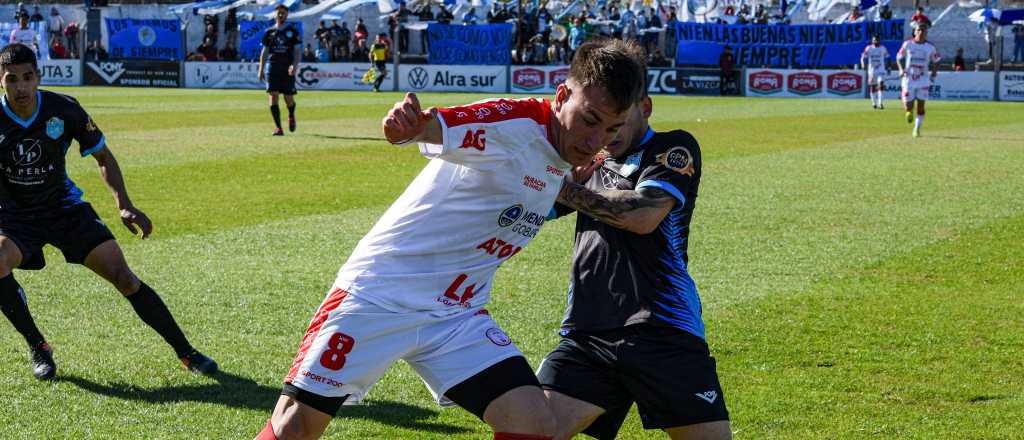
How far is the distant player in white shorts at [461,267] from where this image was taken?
143 inches

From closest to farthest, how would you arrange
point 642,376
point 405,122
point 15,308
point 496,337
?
point 405,122
point 496,337
point 642,376
point 15,308

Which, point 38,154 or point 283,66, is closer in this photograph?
point 38,154

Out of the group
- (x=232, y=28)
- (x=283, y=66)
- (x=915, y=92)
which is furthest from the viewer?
(x=232, y=28)

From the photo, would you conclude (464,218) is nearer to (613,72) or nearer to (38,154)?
(613,72)

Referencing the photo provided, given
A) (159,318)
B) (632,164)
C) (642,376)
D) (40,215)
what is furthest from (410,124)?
(40,215)

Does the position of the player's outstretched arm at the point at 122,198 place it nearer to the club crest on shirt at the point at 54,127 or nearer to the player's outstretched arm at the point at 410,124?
the club crest on shirt at the point at 54,127

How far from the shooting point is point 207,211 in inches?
459

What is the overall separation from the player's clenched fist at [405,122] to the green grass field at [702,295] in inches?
82.6

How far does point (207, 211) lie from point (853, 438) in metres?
7.96

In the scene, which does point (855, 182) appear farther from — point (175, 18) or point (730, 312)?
point (175, 18)

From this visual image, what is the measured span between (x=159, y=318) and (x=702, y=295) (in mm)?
3578

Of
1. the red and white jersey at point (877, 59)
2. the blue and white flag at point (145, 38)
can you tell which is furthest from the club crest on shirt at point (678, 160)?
the blue and white flag at point (145, 38)

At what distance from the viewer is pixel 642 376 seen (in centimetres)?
417

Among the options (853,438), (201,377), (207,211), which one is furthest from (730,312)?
(207,211)
